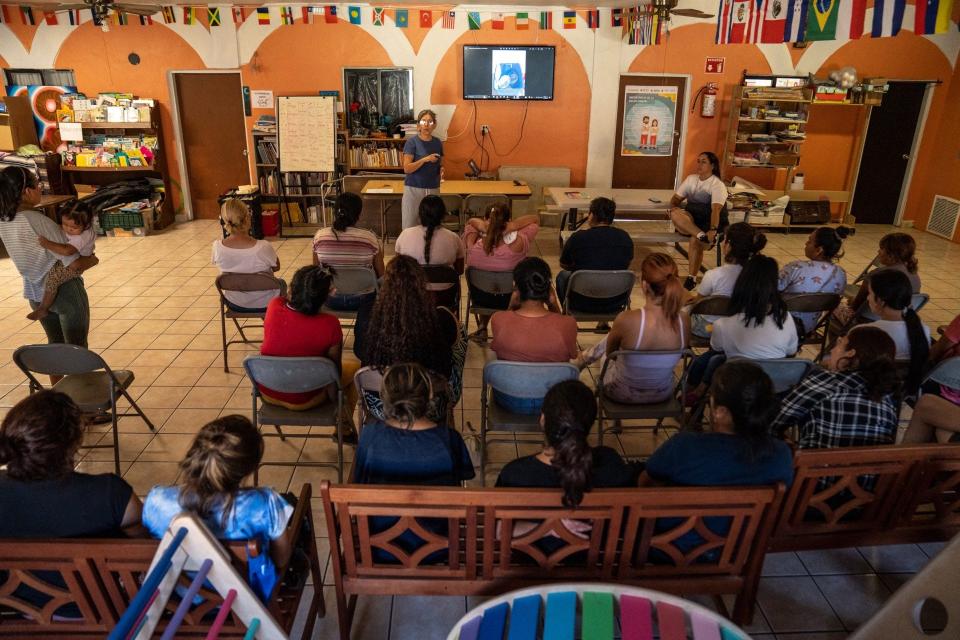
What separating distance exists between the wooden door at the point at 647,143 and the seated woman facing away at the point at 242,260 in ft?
19.0

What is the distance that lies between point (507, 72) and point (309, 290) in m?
6.22

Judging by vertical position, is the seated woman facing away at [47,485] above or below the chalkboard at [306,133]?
below

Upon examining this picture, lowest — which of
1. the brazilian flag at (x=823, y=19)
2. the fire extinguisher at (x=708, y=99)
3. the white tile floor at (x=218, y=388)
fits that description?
the white tile floor at (x=218, y=388)

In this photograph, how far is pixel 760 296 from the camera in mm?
3139

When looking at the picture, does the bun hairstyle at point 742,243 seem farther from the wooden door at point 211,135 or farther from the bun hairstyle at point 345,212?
the wooden door at point 211,135

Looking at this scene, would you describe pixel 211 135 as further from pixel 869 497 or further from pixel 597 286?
pixel 869 497

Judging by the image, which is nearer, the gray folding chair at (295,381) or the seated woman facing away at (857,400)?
the seated woman facing away at (857,400)

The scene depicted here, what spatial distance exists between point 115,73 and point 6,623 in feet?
26.9

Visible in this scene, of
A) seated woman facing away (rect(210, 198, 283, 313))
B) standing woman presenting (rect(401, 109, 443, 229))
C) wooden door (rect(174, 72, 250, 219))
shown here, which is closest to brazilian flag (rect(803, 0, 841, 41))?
standing woman presenting (rect(401, 109, 443, 229))

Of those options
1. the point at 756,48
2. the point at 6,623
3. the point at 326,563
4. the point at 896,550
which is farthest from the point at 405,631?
the point at 756,48

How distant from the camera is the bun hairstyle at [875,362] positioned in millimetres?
2338

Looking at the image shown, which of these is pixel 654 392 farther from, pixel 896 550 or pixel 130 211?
pixel 130 211

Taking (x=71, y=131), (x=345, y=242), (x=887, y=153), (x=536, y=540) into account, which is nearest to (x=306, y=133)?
(x=71, y=131)

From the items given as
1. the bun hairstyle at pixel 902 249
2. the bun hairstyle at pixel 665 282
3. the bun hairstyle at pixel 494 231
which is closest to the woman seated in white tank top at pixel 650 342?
the bun hairstyle at pixel 665 282
